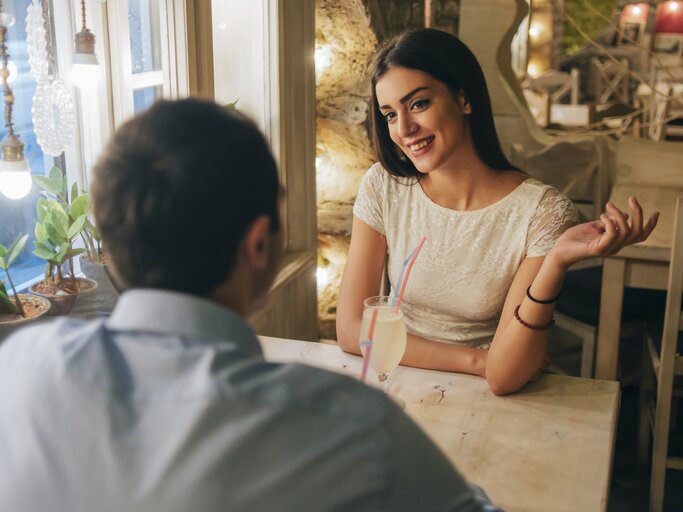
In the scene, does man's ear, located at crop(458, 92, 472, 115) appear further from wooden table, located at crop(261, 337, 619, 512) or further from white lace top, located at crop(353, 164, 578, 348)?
wooden table, located at crop(261, 337, 619, 512)

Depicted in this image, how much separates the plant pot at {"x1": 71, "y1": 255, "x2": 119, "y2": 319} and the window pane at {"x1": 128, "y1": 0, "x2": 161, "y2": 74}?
1.93 feet

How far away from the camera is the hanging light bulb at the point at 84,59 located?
5.50ft

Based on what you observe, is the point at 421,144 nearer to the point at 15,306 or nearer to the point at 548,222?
the point at 548,222

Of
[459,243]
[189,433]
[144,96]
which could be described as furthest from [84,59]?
[189,433]

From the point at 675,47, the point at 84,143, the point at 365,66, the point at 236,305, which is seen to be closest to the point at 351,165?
the point at 365,66

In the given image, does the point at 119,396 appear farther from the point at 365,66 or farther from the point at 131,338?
the point at 365,66

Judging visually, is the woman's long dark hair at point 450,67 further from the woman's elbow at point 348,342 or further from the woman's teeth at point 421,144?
the woman's elbow at point 348,342

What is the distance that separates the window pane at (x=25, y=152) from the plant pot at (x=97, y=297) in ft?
0.49

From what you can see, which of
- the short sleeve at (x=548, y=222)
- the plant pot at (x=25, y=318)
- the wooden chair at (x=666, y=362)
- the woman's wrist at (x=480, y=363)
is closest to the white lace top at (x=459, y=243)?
the short sleeve at (x=548, y=222)

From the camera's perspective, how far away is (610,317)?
8.03 feet

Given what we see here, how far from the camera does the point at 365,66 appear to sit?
2.95 m

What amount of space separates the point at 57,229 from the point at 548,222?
0.99 metres

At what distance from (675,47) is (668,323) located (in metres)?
6.66

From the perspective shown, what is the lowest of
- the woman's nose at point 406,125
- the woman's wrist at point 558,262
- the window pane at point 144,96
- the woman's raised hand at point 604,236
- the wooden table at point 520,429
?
the wooden table at point 520,429
